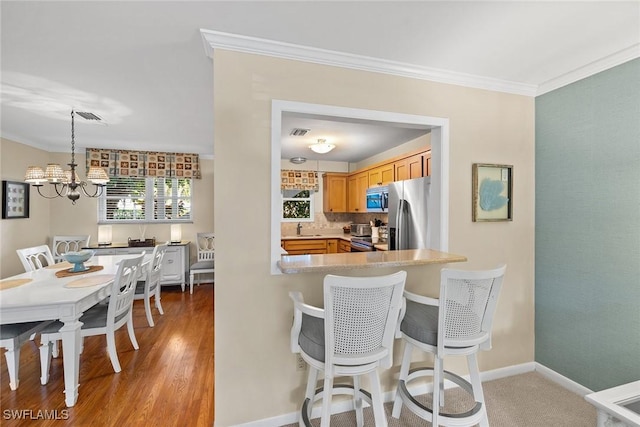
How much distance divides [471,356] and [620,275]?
128 cm

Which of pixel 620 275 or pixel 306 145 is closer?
pixel 620 275

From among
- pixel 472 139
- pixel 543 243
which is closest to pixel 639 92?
pixel 472 139

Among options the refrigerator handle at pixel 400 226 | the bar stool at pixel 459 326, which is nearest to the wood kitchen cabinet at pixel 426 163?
the refrigerator handle at pixel 400 226

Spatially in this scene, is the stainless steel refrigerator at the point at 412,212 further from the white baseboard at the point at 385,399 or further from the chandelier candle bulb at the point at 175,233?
the chandelier candle bulb at the point at 175,233

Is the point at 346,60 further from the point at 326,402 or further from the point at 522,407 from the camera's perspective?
the point at 522,407

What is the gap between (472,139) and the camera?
2.29m

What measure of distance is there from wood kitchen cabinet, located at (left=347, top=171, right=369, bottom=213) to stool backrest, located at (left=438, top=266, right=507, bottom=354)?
11.0ft

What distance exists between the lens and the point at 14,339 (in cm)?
202

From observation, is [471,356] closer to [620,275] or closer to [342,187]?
[620,275]

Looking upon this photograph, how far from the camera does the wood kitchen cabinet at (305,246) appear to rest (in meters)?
5.22

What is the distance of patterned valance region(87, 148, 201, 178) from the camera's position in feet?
15.4

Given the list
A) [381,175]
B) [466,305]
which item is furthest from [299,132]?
[466,305]

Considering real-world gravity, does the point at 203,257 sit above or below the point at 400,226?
below

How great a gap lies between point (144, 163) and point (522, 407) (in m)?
5.89
